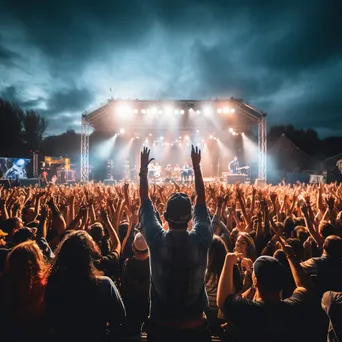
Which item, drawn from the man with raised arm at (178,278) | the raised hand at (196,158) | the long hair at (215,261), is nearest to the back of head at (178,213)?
the man with raised arm at (178,278)

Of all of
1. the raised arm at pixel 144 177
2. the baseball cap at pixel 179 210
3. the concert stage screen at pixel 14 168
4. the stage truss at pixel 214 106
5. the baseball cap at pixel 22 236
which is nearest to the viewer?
the baseball cap at pixel 179 210

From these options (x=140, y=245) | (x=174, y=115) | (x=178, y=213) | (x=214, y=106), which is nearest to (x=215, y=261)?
(x=140, y=245)

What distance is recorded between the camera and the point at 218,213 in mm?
3303

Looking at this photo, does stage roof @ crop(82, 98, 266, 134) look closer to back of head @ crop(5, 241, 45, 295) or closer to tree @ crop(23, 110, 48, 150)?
back of head @ crop(5, 241, 45, 295)

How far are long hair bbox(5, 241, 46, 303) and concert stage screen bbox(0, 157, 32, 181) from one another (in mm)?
20439

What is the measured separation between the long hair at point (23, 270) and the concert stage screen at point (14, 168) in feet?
67.1

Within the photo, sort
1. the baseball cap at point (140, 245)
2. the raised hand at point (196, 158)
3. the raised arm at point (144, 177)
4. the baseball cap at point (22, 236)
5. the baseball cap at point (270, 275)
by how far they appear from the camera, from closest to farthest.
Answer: the baseball cap at point (270, 275) < the raised arm at point (144, 177) < the raised hand at point (196, 158) < the baseball cap at point (140, 245) < the baseball cap at point (22, 236)

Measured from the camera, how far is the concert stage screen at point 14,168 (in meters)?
20.0

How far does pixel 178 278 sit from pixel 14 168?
2280 centimetres

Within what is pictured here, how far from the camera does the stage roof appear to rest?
16.3 metres

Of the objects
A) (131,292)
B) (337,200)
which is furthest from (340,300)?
(337,200)

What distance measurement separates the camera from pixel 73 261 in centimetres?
154

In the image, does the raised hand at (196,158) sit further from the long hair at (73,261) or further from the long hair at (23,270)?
the long hair at (23,270)

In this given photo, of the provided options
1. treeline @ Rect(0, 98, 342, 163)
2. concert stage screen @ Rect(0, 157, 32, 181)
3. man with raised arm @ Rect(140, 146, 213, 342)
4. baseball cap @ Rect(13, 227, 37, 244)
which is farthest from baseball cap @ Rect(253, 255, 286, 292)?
treeline @ Rect(0, 98, 342, 163)
